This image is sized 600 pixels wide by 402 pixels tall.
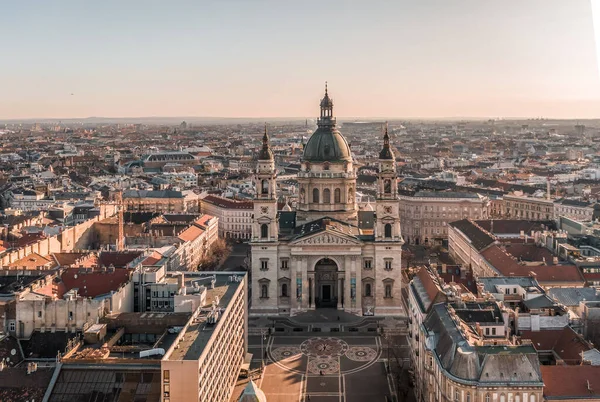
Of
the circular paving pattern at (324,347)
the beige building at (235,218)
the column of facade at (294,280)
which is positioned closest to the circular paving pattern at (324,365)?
the circular paving pattern at (324,347)

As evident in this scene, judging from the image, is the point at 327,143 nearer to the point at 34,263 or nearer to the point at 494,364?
the point at 34,263

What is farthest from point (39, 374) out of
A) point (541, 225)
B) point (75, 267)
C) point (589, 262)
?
point (541, 225)

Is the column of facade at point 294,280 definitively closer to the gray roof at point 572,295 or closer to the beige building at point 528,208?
the gray roof at point 572,295

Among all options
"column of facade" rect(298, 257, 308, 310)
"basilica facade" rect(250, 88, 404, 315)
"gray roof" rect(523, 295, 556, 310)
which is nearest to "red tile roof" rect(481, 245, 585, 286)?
"gray roof" rect(523, 295, 556, 310)

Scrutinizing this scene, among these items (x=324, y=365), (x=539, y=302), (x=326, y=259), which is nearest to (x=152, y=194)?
(x=326, y=259)

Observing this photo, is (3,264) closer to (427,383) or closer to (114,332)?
(114,332)

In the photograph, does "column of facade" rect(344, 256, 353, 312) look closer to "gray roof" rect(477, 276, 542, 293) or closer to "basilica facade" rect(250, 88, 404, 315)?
"basilica facade" rect(250, 88, 404, 315)
